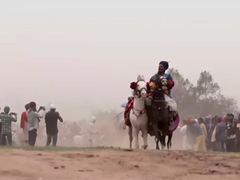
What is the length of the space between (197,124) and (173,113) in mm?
7883

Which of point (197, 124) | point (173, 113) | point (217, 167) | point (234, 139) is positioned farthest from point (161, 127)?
point (197, 124)

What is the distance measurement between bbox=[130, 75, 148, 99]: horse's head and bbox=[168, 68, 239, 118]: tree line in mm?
37864

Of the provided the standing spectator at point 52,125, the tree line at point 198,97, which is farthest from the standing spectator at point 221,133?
the tree line at point 198,97

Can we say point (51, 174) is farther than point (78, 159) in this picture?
No

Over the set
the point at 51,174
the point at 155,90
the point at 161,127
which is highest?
the point at 155,90

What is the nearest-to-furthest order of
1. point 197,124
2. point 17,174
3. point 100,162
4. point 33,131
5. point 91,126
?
point 17,174 → point 100,162 → point 33,131 → point 197,124 → point 91,126

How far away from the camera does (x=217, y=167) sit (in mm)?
11852

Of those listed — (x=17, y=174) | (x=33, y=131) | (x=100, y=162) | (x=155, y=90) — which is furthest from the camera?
(x=33, y=131)

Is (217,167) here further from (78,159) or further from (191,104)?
(191,104)

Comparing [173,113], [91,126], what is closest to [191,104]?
[91,126]

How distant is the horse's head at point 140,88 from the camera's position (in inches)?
628

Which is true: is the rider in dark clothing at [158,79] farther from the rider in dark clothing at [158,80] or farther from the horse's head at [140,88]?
the horse's head at [140,88]

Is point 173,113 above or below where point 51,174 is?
above

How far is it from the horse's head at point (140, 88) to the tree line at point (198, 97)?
3786cm
